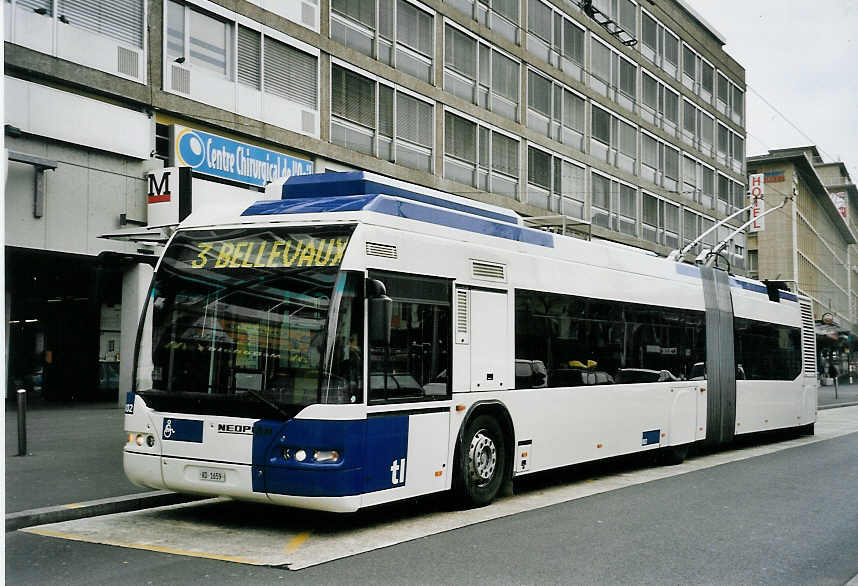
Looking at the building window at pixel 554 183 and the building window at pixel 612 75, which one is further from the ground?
the building window at pixel 612 75

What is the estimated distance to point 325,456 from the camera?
7.88 meters

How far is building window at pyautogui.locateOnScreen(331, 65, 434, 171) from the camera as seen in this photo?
25.6m

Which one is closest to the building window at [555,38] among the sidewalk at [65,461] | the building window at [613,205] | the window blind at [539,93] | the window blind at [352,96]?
the window blind at [539,93]

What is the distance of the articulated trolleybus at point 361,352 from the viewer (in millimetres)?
7988

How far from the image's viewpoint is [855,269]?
128m

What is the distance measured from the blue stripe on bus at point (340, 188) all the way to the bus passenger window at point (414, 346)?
3.23 ft

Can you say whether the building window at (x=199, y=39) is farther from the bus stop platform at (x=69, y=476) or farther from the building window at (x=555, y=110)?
the building window at (x=555, y=110)

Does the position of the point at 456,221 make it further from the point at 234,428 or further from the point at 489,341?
the point at 234,428

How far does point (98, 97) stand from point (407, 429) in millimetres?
13632

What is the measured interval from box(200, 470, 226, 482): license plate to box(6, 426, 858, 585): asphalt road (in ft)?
3.26

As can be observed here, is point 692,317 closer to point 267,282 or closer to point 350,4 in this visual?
point 267,282

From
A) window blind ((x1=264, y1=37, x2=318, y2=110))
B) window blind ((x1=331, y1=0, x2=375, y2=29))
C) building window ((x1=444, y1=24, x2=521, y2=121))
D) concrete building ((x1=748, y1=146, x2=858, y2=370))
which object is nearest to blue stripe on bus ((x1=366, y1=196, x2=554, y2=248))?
window blind ((x1=264, y1=37, x2=318, y2=110))

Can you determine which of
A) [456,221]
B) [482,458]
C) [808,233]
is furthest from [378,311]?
Answer: [808,233]

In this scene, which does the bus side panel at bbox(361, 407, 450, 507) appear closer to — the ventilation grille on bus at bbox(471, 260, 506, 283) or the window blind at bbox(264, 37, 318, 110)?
the ventilation grille on bus at bbox(471, 260, 506, 283)
